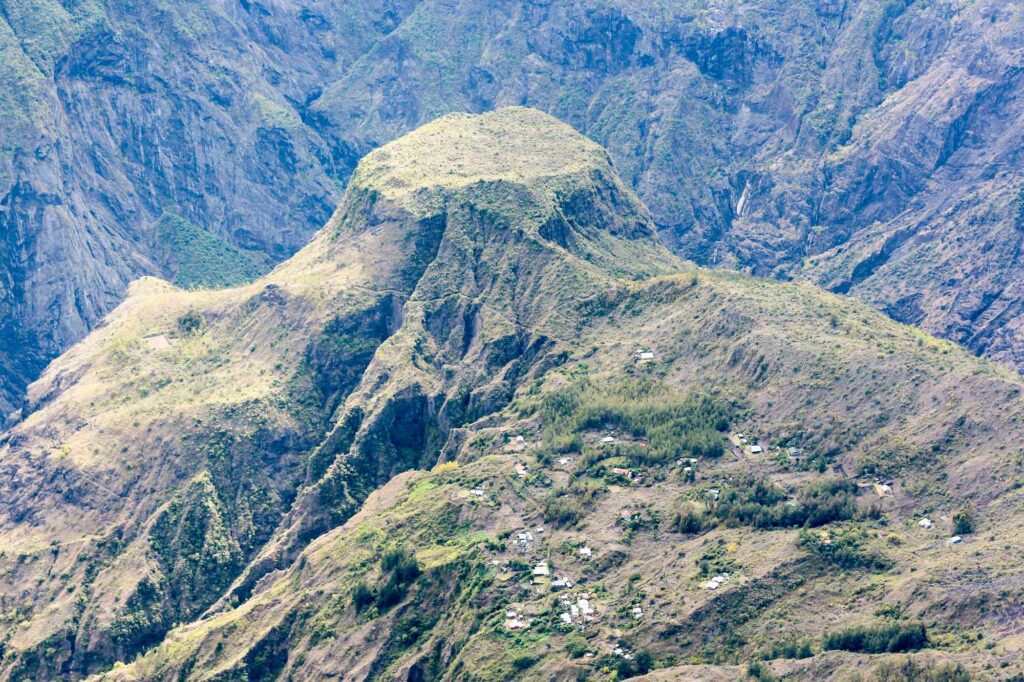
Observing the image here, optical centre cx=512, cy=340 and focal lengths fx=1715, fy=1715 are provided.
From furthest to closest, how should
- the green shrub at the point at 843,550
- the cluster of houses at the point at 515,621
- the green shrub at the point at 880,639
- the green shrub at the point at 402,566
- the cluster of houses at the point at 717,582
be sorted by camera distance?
the green shrub at the point at 402,566 → the cluster of houses at the point at 515,621 → the cluster of houses at the point at 717,582 → the green shrub at the point at 843,550 → the green shrub at the point at 880,639

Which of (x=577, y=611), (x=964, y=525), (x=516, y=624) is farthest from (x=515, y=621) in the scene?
(x=964, y=525)

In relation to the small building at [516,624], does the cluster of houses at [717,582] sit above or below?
below

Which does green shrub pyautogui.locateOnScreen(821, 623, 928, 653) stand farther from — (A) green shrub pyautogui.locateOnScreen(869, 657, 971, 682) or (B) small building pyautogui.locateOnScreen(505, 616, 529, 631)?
(B) small building pyautogui.locateOnScreen(505, 616, 529, 631)

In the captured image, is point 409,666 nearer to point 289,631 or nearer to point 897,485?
point 289,631

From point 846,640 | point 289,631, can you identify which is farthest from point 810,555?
point 289,631

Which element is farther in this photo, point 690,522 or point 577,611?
point 690,522

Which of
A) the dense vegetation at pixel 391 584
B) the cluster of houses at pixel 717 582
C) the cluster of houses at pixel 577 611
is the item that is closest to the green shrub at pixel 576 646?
the cluster of houses at pixel 577 611

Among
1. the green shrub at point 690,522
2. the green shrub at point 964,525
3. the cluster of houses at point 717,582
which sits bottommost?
the green shrub at point 964,525

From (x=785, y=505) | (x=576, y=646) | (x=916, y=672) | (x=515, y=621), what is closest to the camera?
(x=916, y=672)

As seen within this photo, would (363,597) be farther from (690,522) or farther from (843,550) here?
(843,550)

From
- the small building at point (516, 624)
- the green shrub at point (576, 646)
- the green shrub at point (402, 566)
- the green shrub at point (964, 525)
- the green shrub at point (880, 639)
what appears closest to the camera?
the green shrub at point (880, 639)

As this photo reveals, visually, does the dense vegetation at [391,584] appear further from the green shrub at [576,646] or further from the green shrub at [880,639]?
the green shrub at [880,639]
